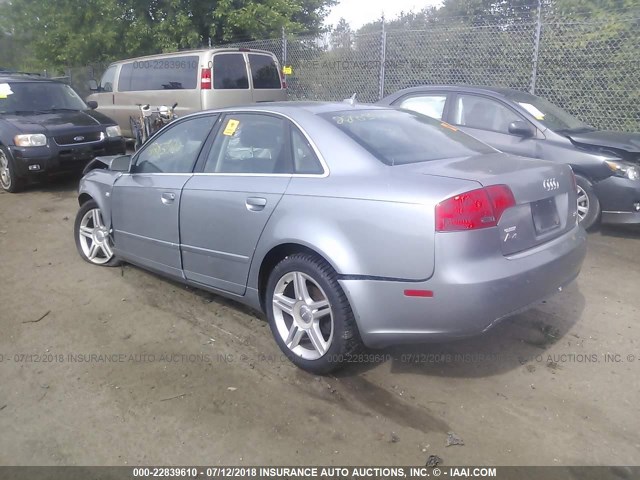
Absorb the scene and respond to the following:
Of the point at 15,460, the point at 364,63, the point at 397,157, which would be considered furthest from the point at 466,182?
the point at 364,63

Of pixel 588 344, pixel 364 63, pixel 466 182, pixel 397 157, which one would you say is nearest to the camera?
pixel 466 182

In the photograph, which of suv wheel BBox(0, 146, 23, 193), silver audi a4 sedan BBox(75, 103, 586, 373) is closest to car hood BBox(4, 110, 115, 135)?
suv wheel BBox(0, 146, 23, 193)

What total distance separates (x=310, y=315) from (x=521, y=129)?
13.4 ft

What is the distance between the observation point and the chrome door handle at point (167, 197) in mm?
4193

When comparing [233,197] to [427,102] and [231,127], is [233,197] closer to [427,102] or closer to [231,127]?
[231,127]

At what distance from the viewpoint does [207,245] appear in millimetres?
3928

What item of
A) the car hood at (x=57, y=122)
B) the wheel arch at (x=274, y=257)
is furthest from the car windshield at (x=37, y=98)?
→ the wheel arch at (x=274, y=257)

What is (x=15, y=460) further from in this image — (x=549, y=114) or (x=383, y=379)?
(x=549, y=114)

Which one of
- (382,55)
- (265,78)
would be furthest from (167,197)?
(382,55)

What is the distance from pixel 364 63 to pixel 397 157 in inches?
338

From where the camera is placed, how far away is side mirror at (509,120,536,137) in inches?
248

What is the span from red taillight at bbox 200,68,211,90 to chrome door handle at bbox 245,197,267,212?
266 inches

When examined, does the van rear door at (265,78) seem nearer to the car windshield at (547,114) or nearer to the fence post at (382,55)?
the fence post at (382,55)

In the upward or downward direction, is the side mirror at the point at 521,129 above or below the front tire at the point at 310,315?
above
